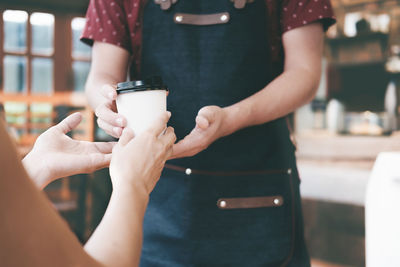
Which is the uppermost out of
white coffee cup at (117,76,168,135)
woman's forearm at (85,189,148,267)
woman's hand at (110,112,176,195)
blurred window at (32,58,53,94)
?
white coffee cup at (117,76,168,135)

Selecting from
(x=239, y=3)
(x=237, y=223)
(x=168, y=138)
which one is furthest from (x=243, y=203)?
(x=239, y=3)

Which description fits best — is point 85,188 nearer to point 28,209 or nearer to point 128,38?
point 128,38

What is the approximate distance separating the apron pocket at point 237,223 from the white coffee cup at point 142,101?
0.32 m

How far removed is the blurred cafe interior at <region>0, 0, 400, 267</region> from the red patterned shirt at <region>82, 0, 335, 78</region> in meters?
2.06

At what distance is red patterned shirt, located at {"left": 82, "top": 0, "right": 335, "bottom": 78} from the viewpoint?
1.17 meters

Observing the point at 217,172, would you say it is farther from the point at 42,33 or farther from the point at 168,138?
the point at 42,33

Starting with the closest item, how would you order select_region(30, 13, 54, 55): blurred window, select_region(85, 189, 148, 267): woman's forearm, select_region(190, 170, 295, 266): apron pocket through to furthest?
1. select_region(85, 189, 148, 267): woman's forearm
2. select_region(190, 170, 295, 266): apron pocket
3. select_region(30, 13, 54, 55): blurred window

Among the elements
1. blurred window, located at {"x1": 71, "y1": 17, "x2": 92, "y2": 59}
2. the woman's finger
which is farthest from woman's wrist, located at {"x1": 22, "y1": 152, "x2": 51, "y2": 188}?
blurred window, located at {"x1": 71, "y1": 17, "x2": 92, "y2": 59}

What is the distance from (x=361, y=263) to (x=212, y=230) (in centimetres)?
216

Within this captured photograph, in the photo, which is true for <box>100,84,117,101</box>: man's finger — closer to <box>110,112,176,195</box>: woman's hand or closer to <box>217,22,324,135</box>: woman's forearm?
<box>110,112,176,195</box>: woman's hand

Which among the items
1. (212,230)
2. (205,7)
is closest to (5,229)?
(212,230)

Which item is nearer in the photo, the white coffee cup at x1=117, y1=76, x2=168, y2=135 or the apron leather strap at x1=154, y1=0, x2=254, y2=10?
the white coffee cup at x1=117, y1=76, x2=168, y2=135

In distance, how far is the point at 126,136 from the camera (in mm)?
835

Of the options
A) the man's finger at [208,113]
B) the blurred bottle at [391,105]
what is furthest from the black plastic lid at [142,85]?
the blurred bottle at [391,105]
